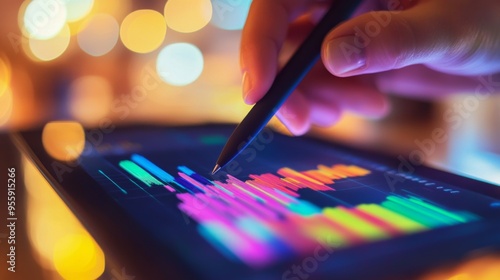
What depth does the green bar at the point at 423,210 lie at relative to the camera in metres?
0.40

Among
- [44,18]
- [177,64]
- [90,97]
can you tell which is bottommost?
[90,97]

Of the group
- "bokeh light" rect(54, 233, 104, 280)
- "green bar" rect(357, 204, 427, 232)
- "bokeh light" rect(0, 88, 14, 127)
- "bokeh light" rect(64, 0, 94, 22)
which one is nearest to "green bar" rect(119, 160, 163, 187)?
"bokeh light" rect(54, 233, 104, 280)

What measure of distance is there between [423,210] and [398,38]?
0.18 m

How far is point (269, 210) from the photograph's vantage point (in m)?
0.42

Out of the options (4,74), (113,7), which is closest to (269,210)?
(4,74)

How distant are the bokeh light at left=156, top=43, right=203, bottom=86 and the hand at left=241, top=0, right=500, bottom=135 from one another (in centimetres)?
64

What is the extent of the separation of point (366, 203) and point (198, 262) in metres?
0.19

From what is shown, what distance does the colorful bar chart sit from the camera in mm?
349

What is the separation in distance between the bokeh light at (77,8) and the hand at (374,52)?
0.65m

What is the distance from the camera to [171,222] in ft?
1.24

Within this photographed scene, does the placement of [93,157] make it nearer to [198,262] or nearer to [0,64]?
[198,262]

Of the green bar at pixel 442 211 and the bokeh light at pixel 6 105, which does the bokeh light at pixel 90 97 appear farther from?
the green bar at pixel 442 211

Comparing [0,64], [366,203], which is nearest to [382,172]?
[366,203]

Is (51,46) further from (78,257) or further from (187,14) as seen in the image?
(78,257)
